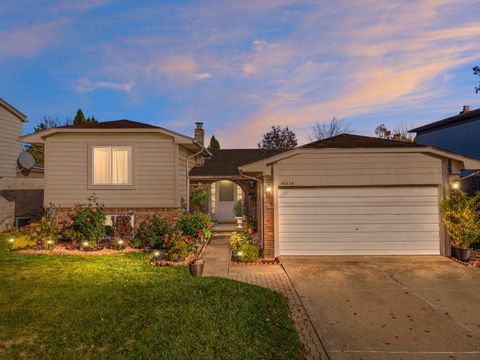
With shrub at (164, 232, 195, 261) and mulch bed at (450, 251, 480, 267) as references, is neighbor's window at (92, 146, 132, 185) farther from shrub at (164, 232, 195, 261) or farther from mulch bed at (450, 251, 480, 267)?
mulch bed at (450, 251, 480, 267)

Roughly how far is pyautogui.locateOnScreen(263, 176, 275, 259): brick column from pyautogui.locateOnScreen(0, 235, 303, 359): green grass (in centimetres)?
255

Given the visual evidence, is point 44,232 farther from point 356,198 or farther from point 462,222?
point 462,222

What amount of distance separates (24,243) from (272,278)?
936cm

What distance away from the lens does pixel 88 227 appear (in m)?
10.4

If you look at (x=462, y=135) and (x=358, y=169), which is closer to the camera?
(x=358, y=169)

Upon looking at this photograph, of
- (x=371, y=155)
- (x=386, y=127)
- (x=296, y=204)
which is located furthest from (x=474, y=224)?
(x=386, y=127)

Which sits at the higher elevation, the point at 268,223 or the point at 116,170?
the point at 116,170

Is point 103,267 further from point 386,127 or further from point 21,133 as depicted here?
point 386,127

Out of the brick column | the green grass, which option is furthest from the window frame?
the brick column

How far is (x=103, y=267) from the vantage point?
8250mm

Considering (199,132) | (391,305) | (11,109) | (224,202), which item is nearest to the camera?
(391,305)

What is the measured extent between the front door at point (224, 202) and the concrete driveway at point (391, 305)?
8727 millimetres

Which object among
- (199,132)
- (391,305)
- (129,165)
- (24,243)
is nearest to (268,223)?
(391,305)

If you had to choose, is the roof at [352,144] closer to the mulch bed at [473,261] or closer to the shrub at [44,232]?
the mulch bed at [473,261]
